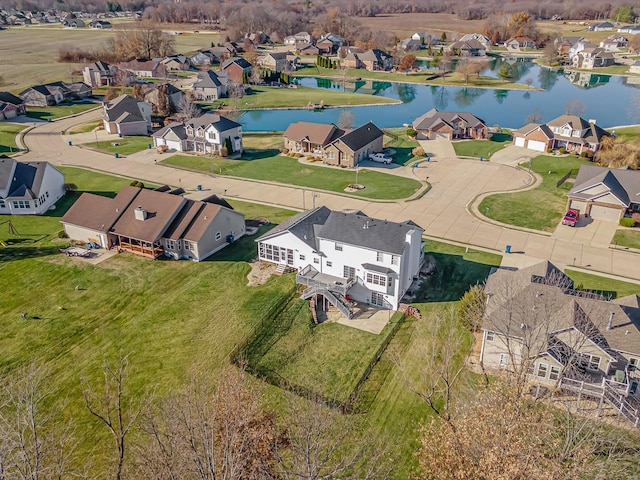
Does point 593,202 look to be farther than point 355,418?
Yes

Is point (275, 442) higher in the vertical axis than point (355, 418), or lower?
higher

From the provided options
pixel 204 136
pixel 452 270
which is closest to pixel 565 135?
pixel 452 270

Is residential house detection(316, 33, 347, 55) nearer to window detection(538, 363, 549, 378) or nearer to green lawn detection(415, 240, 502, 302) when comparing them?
green lawn detection(415, 240, 502, 302)

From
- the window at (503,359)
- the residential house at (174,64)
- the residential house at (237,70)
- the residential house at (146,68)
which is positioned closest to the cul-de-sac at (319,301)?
the window at (503,359)

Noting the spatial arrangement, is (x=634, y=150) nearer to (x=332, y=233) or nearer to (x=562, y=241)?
(x=562, y=241)

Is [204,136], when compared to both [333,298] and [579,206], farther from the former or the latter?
[579,206]

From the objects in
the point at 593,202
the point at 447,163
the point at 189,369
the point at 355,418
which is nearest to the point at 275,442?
the point at 355,418

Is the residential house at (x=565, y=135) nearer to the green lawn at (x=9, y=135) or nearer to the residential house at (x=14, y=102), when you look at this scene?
the green lawn at (x=9, y=135)
